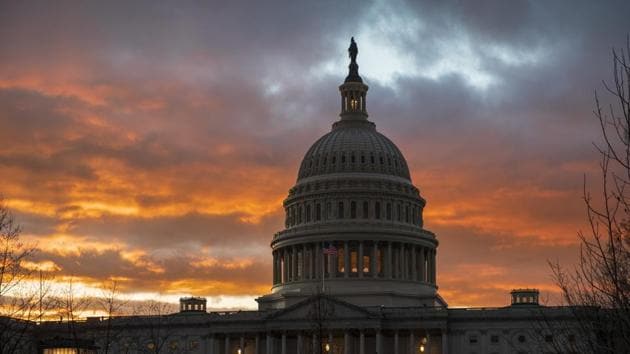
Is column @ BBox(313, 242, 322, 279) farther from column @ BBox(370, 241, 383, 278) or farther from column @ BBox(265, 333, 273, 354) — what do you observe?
column @ BBox(265, 333, 273, 354)

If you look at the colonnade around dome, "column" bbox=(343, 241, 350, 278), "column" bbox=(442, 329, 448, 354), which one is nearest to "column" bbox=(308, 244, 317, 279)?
the colonnade around dome

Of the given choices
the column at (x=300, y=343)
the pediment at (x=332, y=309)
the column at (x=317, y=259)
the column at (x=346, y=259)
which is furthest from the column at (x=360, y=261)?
the column at (x=300, y=343)

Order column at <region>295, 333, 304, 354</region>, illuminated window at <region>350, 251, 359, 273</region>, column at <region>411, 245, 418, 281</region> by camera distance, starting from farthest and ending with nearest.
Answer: column at <region>411, 245, 418, 281</region>, illuminated window at <region>350, 251, 359, 273</region>, column at <region>295, 333, 304, 354</region>

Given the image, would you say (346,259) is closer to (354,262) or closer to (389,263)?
(354,262)

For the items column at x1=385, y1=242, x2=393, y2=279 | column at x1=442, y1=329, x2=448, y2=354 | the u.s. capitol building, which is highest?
column at x1=385, y1=242, x2=393, y2=279

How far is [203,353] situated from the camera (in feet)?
603

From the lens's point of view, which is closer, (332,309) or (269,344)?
(332,309)

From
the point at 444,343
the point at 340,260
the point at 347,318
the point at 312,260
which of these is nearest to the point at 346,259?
the point at 340,260

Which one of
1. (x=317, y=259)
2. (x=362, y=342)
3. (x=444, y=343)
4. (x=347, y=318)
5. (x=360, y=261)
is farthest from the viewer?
(x=317, y=259)

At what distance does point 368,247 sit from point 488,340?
32504 millimetres

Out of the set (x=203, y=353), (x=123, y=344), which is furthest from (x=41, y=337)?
(x=203, y=353)

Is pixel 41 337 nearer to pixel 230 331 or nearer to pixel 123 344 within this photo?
pixel 123 344

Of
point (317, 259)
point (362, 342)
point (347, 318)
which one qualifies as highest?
point (317, 259)

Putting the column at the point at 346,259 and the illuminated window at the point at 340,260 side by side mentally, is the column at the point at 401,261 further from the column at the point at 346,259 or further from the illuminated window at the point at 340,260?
the illuminated window at the point at 340,260
